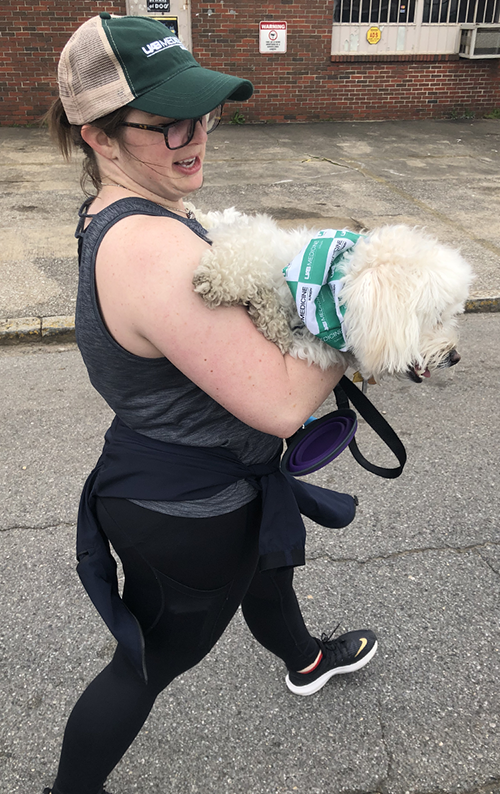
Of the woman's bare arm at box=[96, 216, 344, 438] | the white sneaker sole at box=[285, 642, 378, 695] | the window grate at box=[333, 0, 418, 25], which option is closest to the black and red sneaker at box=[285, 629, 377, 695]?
the white sneaker sole at box=[285, 642, 378, 695]

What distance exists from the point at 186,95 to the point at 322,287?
0.48 metres

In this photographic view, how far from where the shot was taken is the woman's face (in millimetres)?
1353

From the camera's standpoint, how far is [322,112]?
13.2 m

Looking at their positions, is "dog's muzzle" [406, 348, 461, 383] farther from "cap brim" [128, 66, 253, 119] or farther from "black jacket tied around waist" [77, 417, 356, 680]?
"cap brim" [128, 66, 253, 119]

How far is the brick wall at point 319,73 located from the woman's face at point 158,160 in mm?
12135

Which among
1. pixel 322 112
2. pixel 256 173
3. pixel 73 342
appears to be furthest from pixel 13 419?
pixel 322 112

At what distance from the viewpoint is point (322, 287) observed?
131 centimetres

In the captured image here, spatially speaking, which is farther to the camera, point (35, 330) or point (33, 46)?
point (33, 46)

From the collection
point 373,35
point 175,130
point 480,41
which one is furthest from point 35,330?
point 480,41

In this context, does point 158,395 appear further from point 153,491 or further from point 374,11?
point 374,11

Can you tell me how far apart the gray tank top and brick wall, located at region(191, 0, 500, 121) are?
40.3 ft

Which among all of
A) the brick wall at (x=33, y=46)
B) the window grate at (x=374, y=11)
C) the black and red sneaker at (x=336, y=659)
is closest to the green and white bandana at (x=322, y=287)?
the black and red sneaker at (x=336, y=659)

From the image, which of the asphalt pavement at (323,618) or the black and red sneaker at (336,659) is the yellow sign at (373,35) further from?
the black and red sneaker at (336,659)

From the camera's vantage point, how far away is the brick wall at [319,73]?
11969 millimetres
